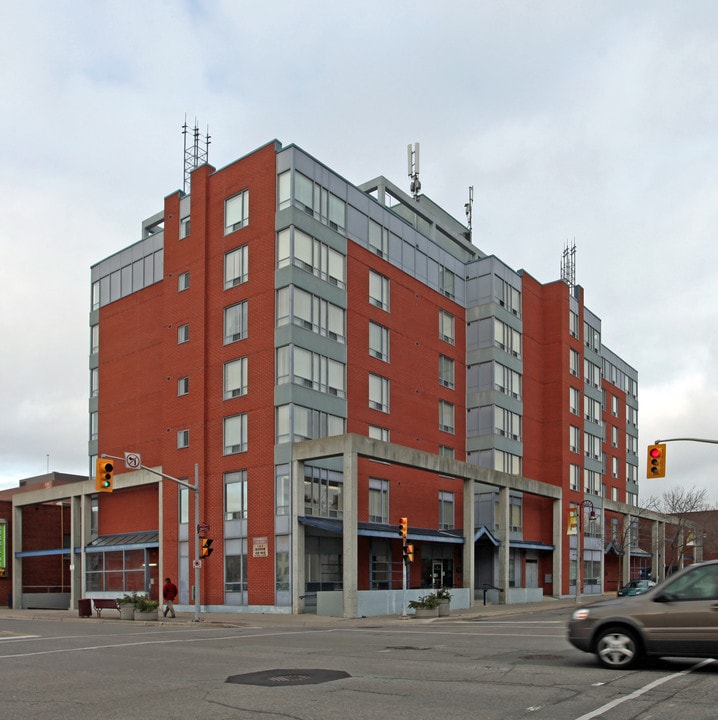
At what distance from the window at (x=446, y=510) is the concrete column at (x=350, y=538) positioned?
610 inches

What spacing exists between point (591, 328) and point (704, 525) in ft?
179

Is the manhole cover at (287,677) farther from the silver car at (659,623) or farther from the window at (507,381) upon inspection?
the window at (507,381)

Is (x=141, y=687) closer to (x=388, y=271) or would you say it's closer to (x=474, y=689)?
(x=474, y=689)

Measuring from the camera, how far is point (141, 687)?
1299cm

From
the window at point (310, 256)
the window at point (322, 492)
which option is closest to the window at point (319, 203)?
the window at point (310, 256)

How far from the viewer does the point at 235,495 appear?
133 feet

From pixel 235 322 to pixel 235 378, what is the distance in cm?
281

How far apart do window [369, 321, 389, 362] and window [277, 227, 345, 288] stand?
12.3 ft

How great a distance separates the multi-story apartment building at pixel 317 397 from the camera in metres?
39.5

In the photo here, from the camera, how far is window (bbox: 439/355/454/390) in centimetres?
5253

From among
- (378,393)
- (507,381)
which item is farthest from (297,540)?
(507,381)

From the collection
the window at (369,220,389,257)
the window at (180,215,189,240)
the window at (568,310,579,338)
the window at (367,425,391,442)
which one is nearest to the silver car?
the window at (367,425,391,442)

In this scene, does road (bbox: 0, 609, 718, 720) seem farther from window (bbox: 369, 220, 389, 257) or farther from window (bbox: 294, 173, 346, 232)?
window (bbox: 369, 220, 389, 257)

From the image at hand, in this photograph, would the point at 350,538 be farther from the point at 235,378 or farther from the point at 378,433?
the point at 378,433
